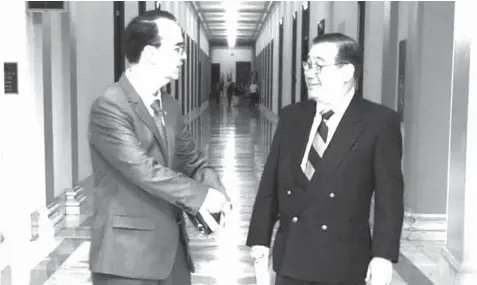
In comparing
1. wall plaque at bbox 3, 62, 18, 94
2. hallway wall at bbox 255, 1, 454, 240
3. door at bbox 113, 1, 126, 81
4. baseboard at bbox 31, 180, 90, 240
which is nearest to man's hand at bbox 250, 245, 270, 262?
wall plaque at bbox 3, 62, 18, 94

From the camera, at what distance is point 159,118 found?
2.67 meters

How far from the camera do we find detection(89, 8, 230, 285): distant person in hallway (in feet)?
8.26

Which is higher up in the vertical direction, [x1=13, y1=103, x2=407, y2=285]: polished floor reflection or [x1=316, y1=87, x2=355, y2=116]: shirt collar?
[x1=316, y1=87, x2=355, y2=116]: shirt collar

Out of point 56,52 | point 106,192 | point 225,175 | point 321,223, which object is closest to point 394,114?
point 321,223

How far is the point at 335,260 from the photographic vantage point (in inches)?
107

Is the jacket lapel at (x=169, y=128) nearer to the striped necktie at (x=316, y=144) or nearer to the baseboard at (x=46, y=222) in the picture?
the striped necktie at (x=316, y=144)

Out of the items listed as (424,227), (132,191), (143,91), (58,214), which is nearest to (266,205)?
(132,191)

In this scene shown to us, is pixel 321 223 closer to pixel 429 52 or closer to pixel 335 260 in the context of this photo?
pixel 335 260

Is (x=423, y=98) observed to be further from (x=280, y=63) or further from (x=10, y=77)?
(x=280, y=63)

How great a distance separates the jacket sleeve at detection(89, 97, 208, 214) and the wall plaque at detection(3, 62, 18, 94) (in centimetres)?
362

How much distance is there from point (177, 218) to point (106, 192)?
30 cm

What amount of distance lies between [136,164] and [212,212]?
327mm

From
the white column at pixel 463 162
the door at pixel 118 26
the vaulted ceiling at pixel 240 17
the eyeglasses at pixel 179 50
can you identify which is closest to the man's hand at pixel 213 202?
the eyeglasses at pixel 179 50

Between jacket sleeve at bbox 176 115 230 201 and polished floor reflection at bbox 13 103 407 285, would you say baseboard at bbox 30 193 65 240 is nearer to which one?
polished floor reflection at bbox 13 103 407 285
